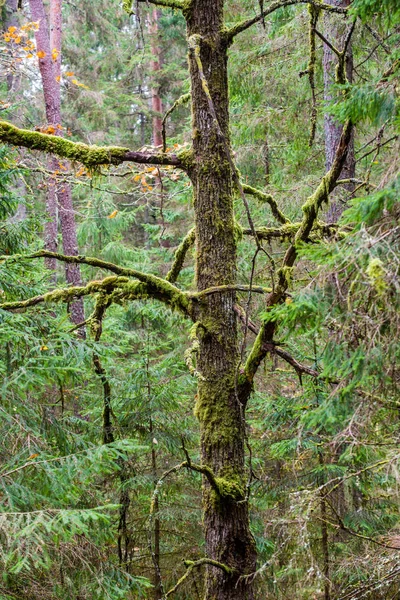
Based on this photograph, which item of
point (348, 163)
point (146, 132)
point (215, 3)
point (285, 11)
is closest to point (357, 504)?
point (348, 163)

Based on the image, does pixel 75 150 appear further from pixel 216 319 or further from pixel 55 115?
pixel 55 115

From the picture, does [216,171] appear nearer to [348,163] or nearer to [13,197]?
[13,197]

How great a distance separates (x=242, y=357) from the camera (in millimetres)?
3824

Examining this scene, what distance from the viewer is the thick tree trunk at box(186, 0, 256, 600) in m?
4.02

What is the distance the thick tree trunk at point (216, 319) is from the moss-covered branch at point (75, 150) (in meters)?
0.36

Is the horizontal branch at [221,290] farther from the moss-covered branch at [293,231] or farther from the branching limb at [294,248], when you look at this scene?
the moss-covered branch at [293,231]

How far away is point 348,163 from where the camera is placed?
21.3 ft

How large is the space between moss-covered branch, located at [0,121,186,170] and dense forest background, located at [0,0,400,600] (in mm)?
166

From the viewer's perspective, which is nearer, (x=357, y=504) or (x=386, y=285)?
(x=386, y=285)

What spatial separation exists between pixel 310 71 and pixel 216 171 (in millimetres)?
997

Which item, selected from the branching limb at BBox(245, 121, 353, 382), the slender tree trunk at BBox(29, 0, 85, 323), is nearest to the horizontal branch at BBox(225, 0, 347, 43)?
the branching limb at BBox(245, 121, 353, 382)

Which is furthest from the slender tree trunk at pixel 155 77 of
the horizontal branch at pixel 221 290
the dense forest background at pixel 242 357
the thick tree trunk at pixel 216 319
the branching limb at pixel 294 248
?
the branching limb at pixel 294 248

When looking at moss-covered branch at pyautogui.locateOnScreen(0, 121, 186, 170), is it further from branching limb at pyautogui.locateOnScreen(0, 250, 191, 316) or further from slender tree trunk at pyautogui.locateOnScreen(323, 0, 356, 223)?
slender tree trunk at pyautogui.locateOnScreen(323, 0, 356, 223)

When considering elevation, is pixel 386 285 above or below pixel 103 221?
below
